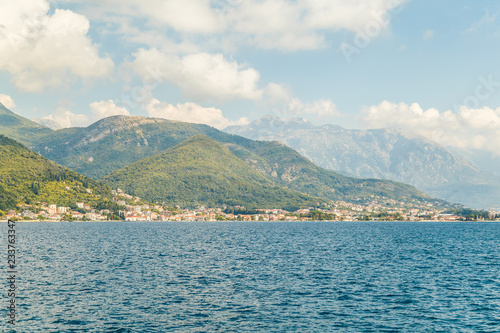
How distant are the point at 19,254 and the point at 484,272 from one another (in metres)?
88.6

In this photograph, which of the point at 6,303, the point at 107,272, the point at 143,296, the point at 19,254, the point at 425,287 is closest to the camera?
the point at 6,303

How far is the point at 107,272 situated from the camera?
62219 millimetres

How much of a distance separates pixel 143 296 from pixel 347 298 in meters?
23.5

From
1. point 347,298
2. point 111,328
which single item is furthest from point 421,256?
point 111,328

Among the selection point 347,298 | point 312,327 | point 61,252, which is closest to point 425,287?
point 347,298

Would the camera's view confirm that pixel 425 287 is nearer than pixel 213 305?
No

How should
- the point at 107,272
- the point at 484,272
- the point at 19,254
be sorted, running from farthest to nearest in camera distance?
the point at 19,254 < the point at 484,272 < the point at 107,272

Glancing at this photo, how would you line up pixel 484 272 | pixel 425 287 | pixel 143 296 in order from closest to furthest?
1. pixel 143 296
2. pixel 425 287
3. pixel 484 272

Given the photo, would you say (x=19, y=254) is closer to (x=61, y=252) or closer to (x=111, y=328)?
(x=61, y=252)

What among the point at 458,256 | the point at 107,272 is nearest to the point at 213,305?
the point at 107,272

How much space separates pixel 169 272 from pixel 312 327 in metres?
32.9

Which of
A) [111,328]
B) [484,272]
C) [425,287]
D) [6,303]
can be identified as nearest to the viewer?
[111,328]

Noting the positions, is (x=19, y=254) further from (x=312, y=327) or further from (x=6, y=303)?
(x=312, y=327)

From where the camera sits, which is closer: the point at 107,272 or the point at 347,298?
the point at 347,298
